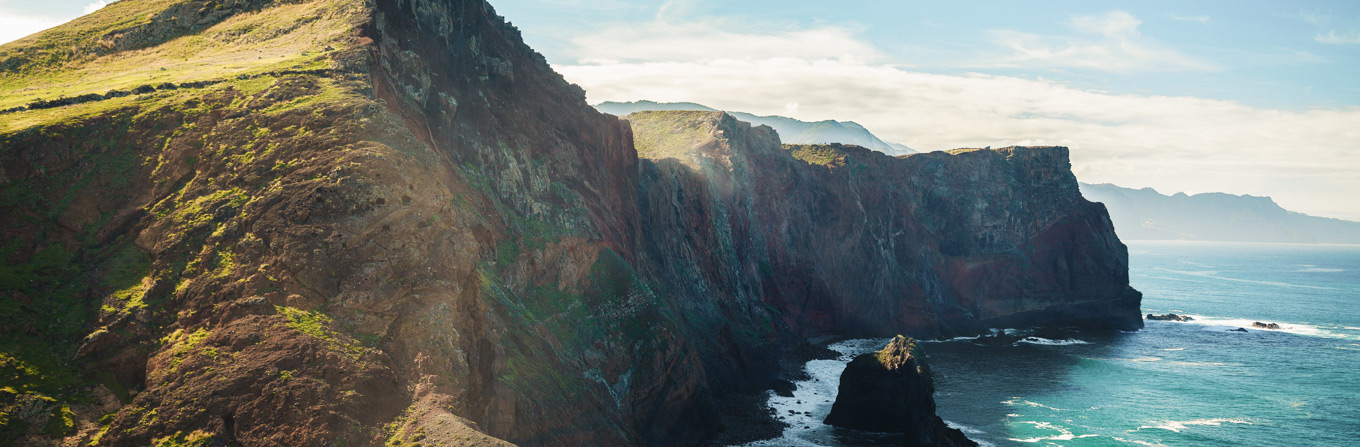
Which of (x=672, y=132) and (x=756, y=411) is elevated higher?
(x=672, y=132)

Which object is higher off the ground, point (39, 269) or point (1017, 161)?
point (1017, 161)

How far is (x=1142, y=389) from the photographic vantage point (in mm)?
76312

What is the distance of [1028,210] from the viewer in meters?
121

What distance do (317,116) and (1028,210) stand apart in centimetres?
11826

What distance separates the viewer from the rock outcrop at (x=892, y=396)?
55438mm

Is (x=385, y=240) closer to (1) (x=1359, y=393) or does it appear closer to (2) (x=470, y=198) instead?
(2) (x=470, y=198)

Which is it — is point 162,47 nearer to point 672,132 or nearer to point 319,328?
point 319,328

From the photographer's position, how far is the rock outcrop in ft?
182

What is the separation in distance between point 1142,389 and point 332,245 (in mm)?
82402

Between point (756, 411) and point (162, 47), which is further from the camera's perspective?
point (756, 411)

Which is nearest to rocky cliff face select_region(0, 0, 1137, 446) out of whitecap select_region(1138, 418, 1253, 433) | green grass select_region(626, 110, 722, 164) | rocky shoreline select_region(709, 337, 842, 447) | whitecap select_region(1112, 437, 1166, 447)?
rocky shoreline select_region(709, 337, 842, 447)

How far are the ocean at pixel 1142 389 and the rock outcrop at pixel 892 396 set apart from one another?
153cm

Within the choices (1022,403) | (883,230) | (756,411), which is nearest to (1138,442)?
(1022,403)

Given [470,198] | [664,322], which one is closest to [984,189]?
[664,322]
